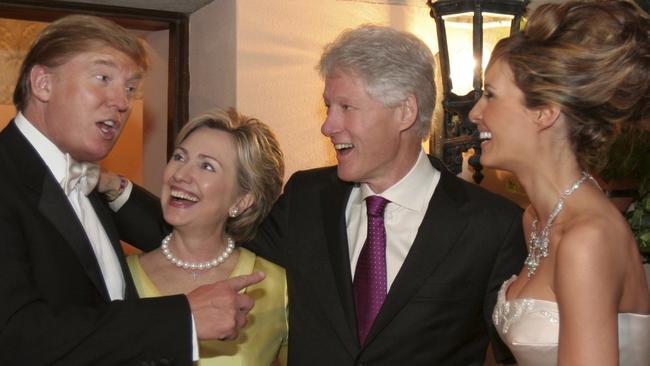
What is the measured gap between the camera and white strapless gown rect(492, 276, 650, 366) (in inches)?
103

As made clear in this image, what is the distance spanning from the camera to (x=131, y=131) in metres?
6.73

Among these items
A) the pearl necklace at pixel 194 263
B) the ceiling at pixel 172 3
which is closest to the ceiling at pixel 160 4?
the ceiling at pixel 172 3

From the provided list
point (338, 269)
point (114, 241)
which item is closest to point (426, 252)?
point (338, 269)

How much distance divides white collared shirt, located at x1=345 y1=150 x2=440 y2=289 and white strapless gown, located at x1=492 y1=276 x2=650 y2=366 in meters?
0.52

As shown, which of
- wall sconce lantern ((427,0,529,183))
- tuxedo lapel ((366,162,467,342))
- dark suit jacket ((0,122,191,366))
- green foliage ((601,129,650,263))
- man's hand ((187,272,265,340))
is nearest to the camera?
dark suit jacket ((0,122,191,366))

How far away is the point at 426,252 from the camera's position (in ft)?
10.2

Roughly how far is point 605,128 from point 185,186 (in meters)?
1.31

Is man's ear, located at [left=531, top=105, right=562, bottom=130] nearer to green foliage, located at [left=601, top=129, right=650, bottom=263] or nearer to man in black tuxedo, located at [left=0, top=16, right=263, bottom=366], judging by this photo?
man in black tuxedo, located at [left=0, top=16, right=263, bottom=366]

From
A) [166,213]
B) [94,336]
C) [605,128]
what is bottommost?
[94,336]

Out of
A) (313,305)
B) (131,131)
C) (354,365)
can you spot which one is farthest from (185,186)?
(131,131)

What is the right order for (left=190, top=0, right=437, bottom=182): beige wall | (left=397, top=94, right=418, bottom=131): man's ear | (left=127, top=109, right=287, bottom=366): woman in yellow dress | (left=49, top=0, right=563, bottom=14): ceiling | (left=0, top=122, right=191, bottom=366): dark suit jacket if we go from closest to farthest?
(left=0, top=122, right=191, bottom=366): dark suit jacket, (left=127, top=109, right=287, bottom=366): woman in yellow dress, (left=397, top=94, right=418, bottom=131): man's ear, (left=190, top=0, right=437, bottom=182): beige wall, (left=49, top=0, right=563, bottom=14): ceiling

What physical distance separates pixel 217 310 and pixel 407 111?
1.08 meters

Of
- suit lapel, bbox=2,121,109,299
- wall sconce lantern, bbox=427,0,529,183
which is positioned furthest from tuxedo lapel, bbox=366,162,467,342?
suit lapel, bbox=2,121,109,299

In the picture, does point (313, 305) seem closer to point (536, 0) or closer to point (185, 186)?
point (185, 186)
